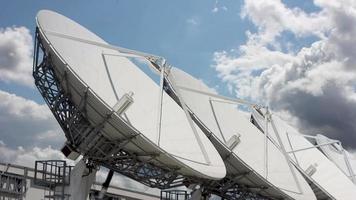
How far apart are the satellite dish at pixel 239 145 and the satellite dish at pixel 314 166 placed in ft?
8.95

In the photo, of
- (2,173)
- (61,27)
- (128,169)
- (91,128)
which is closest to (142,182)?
(128,169)

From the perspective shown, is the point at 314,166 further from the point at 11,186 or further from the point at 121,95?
the point at 11,186

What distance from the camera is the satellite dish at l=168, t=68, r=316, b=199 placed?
3656cm

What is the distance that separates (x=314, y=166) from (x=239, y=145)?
8.60 m

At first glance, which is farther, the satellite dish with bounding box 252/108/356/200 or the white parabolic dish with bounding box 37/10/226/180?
the satellite dish with bounding box 252/108/356/200

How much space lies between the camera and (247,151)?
39625mm

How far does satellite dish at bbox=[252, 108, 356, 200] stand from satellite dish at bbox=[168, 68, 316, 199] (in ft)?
8.95

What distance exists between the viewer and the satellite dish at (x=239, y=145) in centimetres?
3656

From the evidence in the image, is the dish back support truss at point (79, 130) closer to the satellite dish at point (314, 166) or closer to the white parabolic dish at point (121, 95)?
the white parabolic dish at point (121, 95)

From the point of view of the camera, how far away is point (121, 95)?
32.2 metres

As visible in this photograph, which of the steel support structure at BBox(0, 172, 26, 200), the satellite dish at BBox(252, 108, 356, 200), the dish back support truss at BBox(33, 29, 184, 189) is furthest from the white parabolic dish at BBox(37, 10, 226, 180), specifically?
the steel support structure at BBox(0, 172, 26, 200)

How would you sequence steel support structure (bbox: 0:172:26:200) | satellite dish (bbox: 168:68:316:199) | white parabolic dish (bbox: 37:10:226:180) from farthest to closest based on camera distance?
steel support structure (bbox: 0:172:26:200)
satellite dish (bbox: 168:68:316:199)
white parabolic dish (bbox: 37:10:226:180)

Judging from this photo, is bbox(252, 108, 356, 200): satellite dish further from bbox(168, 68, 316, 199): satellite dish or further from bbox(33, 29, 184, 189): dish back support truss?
bbox(33, 29, 184, 189): dish back support truss

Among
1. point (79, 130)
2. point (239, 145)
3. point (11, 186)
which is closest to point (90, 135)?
point (79, 130)
